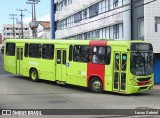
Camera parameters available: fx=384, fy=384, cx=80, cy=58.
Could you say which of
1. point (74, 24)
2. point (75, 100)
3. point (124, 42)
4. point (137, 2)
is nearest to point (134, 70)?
point (124, 42)

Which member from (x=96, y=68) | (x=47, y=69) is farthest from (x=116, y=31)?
(x=96, y=68)

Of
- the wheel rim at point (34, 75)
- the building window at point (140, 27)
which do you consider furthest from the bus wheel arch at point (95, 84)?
the building window at point (140, 27)

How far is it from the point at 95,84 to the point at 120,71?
2042 mm

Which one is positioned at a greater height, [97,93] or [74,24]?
[74,24]

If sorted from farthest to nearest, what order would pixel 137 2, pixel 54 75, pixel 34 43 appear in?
pixel 137 2
pixel 34 43
pixel 54 75

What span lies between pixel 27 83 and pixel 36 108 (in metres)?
10.7

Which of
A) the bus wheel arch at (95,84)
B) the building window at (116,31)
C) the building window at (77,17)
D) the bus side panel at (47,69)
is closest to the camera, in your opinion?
the bus wheel arch at (95,84)

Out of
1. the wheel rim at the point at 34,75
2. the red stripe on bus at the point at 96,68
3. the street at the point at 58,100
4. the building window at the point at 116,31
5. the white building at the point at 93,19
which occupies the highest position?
the white building at the point at 93,19

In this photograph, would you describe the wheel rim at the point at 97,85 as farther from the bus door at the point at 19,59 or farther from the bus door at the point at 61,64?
the bus door at the point at 19,59

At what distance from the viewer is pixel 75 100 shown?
17953 millimetres

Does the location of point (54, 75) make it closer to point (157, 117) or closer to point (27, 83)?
point (27, 83)

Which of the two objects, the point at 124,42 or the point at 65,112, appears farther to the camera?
the point at 124,42

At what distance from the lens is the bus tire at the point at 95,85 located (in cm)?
2148
